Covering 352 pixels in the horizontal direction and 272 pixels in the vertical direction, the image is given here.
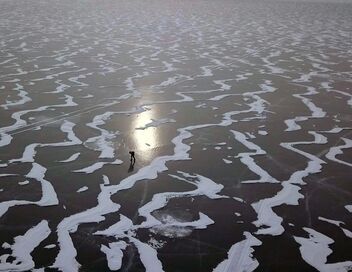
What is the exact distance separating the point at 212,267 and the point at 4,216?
191 centimetres

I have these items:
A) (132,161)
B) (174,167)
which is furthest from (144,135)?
(174,167)

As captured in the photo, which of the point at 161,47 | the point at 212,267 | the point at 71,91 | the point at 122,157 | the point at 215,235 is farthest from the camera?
the point at 161,47

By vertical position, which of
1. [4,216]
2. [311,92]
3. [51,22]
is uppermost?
[4,216]

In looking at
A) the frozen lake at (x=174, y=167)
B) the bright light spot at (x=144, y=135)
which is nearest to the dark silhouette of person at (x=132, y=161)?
the frozen lake at (x=174, y=167)

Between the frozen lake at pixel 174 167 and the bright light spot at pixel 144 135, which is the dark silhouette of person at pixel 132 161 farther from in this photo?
the bright light spot at pixel 144 135

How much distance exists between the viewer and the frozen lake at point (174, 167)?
11.0ft

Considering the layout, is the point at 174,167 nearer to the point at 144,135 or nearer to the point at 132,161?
the point at 132,161

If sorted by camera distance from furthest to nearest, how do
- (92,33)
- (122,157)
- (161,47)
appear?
(92,33)
(161,47)
(122,157)

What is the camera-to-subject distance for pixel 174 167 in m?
4.83

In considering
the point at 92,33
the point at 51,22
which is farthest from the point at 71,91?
the point at 51,22

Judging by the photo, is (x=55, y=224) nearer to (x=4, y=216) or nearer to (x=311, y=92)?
(x=4, y=216)

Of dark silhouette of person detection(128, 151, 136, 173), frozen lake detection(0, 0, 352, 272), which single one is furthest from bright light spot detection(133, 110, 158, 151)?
dark silhouette of person detection(128, 151, 136, 173)

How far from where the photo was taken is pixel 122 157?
199 inches

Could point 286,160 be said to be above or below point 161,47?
above
